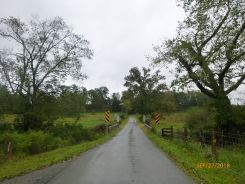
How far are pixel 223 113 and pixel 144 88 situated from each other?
245 feet

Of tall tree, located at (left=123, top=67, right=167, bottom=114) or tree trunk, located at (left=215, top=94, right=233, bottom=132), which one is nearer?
tree trunk, located at (left=215, top=94, right=233, bottom=132)

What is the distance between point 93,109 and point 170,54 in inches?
6036

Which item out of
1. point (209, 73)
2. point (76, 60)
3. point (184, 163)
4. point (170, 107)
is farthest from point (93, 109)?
point (184, 163)

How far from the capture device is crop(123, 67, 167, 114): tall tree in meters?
98.1

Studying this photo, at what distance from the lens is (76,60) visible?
3859cm

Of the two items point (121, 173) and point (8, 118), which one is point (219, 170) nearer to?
point (121, 173)

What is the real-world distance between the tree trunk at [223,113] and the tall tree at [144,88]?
229 ft

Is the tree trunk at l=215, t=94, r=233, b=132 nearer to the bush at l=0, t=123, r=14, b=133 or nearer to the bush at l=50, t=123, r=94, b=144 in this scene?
the bush at l=50, t=123, r=94, b=144

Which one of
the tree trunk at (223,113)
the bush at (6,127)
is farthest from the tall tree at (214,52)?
the bush at (6,127)

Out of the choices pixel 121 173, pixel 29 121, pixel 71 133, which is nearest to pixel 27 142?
pixel 71 133

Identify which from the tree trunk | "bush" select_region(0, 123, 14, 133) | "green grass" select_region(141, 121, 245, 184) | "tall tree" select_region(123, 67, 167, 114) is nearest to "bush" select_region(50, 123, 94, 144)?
"bush" select_region(0, 123, 14, 133)

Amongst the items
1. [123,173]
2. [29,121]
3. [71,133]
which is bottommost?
[123,173]

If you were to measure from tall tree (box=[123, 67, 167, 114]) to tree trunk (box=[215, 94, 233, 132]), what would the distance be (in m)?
69.7

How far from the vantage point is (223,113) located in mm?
25562
